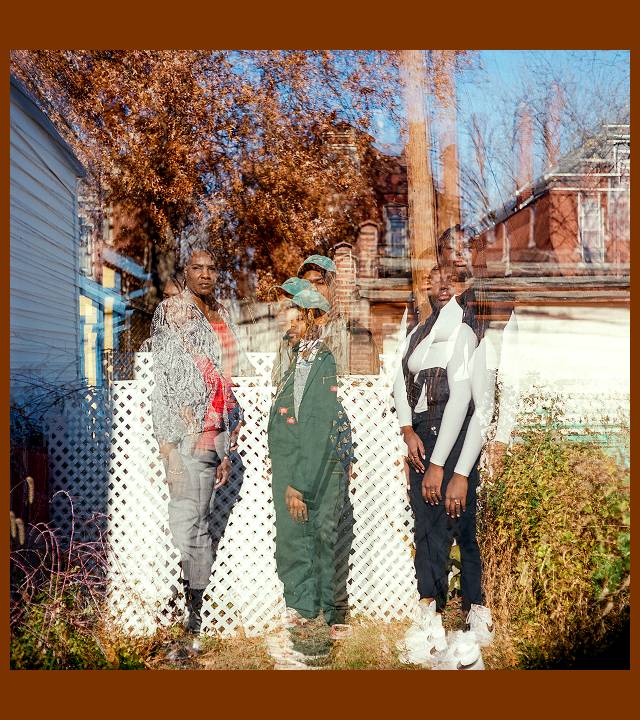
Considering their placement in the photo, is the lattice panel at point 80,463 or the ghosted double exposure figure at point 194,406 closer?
the ghosted double exposure figure at point 194,406

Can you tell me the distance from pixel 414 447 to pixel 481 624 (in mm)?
1119

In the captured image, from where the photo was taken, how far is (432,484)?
17.2ft

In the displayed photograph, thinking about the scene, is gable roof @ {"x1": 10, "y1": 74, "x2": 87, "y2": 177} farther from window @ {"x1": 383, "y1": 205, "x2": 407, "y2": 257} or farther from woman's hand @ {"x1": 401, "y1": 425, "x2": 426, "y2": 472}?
woman's hand @ {"x1": 401, "y1": 425, "x2": 426, "y2": 472}

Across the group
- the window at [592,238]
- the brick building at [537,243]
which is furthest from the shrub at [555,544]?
the window at [592,238]

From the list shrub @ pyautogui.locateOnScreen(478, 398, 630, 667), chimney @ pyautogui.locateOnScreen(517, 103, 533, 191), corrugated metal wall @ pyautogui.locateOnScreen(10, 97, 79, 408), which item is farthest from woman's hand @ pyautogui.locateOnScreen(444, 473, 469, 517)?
corrugated metal wall @ pyautogui.locateOnScreen(10, 97, 79, 408)

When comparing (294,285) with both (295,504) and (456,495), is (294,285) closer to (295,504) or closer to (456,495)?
(295,504)

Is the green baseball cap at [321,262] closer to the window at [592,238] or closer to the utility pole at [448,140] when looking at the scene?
the utility pole at [448,140]

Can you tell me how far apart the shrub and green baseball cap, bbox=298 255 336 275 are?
143 centimetres

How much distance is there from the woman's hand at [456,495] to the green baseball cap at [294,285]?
1.42m

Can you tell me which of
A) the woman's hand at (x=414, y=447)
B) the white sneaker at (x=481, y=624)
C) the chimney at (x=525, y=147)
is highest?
the chimney at (x=525, y=147)

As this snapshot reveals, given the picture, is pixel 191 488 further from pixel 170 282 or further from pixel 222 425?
pixel 170 282

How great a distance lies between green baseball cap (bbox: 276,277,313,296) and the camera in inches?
203

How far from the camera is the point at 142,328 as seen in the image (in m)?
5.17

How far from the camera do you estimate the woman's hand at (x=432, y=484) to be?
5.22 meters
